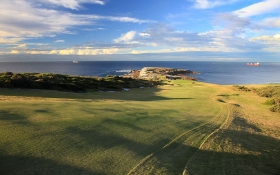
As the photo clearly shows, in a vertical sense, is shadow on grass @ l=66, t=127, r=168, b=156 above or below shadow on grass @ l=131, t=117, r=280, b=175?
above

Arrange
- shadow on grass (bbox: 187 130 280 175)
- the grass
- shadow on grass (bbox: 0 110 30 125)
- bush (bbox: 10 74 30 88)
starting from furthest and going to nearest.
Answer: bush (bbox: 10 74 30 88) → shadow on grass (bbox: 0 110 30 125) → shadow on grass (bbox: 187 130 280 175) → the grass

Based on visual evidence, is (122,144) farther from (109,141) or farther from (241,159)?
(241,159)

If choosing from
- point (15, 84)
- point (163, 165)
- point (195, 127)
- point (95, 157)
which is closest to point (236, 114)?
point (195, 127)

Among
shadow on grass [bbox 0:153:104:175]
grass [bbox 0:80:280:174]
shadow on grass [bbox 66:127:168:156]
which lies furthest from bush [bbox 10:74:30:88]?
shadow on grass [bbox 0:153:104:175]

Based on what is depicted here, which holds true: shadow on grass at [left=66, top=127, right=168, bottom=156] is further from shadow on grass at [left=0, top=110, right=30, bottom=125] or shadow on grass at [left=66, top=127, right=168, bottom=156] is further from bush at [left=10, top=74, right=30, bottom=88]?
bush at [left=10, top=74, right=30, bottom=88]

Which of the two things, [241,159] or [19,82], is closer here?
[241,159]

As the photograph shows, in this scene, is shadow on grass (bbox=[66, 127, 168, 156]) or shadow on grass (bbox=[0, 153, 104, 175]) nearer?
shadow on grass (bbox=[0, 153, 104, 175])

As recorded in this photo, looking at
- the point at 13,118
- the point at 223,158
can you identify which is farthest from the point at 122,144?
the point at 13,118

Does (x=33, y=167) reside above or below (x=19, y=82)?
below

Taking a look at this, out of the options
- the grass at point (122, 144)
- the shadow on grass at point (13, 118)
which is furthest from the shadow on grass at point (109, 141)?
the shadow on grass at point (13, 118)
